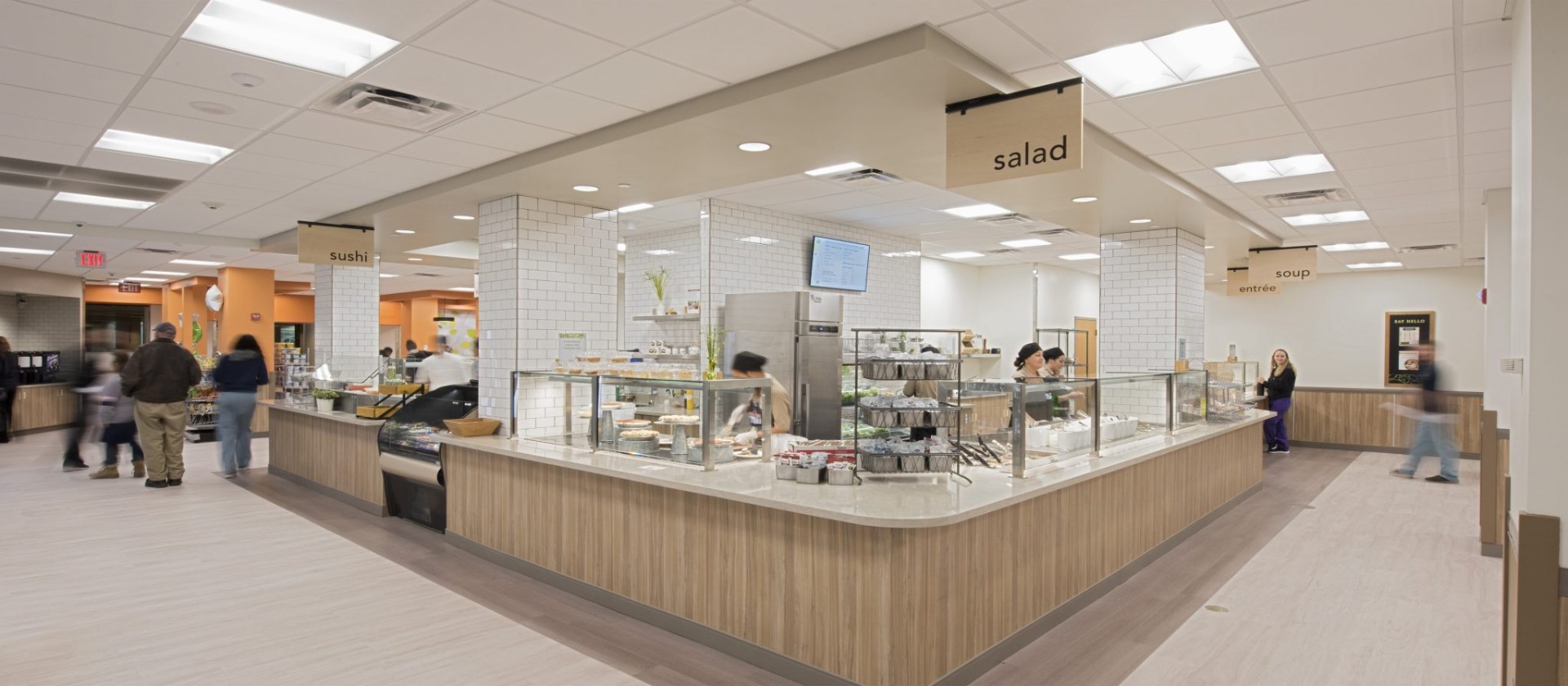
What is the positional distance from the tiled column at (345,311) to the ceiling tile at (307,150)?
459 centimetres

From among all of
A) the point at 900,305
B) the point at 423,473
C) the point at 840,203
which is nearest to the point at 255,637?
the point at 423,473

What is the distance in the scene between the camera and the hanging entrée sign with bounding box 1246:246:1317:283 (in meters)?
8.98

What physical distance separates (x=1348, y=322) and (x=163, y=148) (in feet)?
53.8

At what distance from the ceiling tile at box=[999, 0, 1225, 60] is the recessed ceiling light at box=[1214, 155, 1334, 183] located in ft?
9.26

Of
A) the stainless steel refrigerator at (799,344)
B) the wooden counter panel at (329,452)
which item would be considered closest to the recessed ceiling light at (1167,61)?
the stainless steel refrigerator at (799,344)

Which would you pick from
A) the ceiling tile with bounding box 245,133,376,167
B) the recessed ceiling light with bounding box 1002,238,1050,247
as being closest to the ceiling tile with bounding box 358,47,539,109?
the ceiling tile with bounding box 245,133,376,167

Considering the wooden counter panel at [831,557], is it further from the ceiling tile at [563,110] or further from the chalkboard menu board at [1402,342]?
the chalkboard menu board at [1402,342]

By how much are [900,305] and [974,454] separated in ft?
19.7

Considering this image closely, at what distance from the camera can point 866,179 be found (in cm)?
670

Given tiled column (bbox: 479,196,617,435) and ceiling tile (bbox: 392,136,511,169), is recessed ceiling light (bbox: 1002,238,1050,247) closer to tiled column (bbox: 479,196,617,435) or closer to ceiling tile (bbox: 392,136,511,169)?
tiled column (bbox: 479,196,617,435)

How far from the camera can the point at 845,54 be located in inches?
132

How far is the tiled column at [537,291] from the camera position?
19.2 feet

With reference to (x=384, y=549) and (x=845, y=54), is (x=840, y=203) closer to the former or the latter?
(x=845, y=54)

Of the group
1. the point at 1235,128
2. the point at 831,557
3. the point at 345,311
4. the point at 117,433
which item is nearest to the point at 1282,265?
the point at 1235,128
